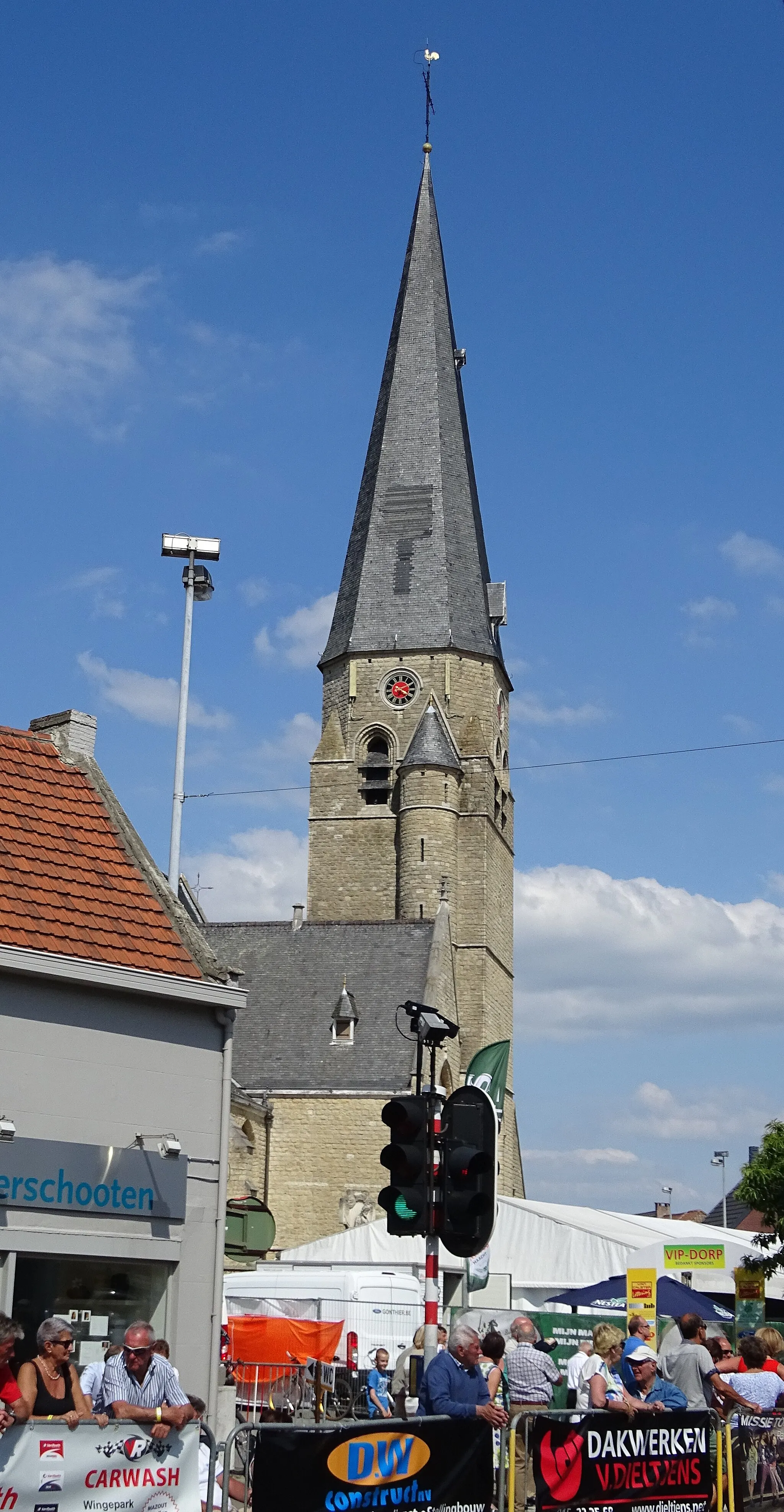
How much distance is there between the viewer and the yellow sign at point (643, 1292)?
18781 mm

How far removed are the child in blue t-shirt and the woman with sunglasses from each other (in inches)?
293

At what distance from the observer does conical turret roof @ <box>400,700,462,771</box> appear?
194ft

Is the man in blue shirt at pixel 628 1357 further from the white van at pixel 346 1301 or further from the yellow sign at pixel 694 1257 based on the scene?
the yellow sign at pixel 694 1257

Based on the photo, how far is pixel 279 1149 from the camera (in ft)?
152

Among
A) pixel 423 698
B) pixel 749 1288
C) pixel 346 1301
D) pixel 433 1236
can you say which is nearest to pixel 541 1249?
pixel 346 1301

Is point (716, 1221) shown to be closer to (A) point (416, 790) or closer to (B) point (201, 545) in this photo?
(A) point (416, 790)

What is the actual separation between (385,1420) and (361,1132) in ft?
125

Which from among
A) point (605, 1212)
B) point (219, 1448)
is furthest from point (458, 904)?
point (219, 1448)

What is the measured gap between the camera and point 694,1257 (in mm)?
22438

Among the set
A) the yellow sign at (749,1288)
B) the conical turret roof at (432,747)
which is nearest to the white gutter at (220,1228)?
the yellow sign at (749,1288)

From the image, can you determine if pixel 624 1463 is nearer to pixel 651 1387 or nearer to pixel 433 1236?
pixel 651 1387

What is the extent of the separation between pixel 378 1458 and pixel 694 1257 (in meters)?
15.3

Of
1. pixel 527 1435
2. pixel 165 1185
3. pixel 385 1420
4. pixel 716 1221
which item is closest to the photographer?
pixel 385 1420

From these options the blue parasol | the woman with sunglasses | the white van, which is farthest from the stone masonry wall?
the woman with sunglasses
